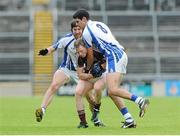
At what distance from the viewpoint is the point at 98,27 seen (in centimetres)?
1229

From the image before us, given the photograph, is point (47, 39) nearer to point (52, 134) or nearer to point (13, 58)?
point (13, 58)

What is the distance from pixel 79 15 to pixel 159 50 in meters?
25.5

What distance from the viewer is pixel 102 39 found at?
12258 mm

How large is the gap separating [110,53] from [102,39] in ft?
0.91

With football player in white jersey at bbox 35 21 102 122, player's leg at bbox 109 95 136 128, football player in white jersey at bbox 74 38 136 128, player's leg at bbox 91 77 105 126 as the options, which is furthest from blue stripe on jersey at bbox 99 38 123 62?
football player in white jersey at bbox 35 21 102 122

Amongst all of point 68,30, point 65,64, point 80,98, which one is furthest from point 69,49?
point 68,30

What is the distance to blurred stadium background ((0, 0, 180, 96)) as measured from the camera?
121ft

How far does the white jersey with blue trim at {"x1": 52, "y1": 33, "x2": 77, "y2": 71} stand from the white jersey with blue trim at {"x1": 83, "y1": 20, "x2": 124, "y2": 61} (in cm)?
159

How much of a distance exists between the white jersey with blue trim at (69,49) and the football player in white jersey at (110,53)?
154 centimetres

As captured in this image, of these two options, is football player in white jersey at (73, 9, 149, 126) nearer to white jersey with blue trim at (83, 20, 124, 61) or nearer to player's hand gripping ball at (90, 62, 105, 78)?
white jersey with blue trim at (83, 20, 124, 61)

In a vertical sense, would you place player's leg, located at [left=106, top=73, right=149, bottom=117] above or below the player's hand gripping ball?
below

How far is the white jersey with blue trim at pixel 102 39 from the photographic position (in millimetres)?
12242

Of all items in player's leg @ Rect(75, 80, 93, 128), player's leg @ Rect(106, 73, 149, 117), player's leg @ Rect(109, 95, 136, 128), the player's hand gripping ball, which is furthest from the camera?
the player's hand gripping ball

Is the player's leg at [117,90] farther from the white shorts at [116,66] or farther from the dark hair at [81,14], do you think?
the dark hair at [81,14]
